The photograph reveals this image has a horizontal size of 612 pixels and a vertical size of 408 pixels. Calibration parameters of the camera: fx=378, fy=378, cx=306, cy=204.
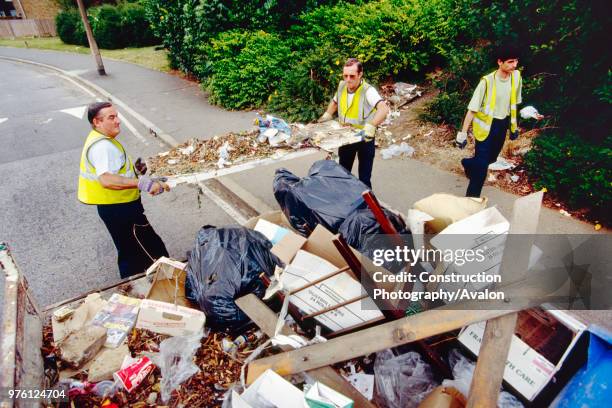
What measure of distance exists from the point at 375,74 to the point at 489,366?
22.7 feet

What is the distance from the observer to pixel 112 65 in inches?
594

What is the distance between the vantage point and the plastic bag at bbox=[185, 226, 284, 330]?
8.43 ft

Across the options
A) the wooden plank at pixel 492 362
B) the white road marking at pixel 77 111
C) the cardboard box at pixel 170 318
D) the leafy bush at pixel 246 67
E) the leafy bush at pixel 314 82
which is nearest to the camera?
the wooden plank at pixel 492 362

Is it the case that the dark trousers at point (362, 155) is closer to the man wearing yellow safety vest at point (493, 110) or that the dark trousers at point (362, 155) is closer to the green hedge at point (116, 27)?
the man wearing yellow safety vest at point (493, 110)

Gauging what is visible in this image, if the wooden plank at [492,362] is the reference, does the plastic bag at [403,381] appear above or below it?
below

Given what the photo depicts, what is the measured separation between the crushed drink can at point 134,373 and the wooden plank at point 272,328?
0.67 meters

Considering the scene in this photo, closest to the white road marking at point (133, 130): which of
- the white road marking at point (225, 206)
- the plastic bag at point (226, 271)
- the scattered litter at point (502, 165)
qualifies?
the white road marking at point (225, 206)

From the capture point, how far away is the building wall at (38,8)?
1368 inches

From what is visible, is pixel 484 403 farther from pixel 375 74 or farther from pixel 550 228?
pixel 375 74

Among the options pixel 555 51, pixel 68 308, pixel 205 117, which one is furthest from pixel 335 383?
pixel 205 117

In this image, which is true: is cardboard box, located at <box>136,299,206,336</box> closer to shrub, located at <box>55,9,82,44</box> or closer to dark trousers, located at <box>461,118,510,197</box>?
dark trousers, located at <box>461,118,510,197</box>

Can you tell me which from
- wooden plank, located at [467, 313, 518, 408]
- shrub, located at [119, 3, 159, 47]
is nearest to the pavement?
wooden plank, located at [467, 313, 518, 408]

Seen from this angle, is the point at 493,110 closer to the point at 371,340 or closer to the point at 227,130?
the point at 371,340

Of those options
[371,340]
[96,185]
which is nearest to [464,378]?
[371,340]
